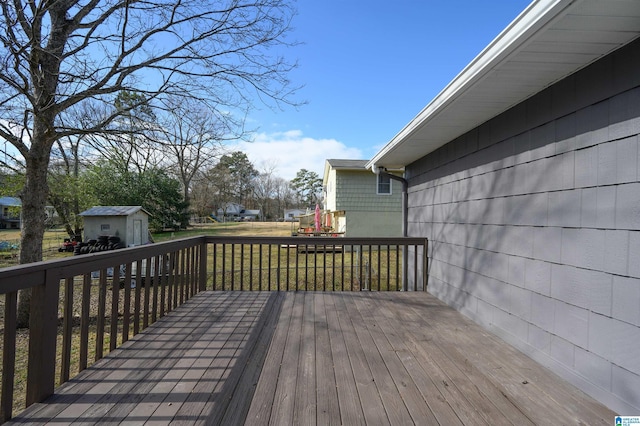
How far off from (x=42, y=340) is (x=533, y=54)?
125 inches

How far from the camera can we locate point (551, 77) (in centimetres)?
203

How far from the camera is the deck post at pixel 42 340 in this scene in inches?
63.9

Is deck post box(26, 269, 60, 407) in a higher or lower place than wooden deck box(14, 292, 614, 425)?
higher

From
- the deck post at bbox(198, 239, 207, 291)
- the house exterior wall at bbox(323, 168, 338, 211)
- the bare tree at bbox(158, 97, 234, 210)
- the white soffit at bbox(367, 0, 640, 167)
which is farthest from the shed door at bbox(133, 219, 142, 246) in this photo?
the white soffit at bbox(367, 0, 640, 167)

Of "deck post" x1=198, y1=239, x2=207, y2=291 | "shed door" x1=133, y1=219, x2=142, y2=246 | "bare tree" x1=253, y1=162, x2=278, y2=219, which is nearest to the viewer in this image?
"deck post" x1=198, y1=239, x2=207, y2=291

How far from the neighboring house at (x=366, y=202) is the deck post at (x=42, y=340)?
9.05 metres

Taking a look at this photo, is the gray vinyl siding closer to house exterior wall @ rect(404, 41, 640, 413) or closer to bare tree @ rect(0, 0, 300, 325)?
bare tree @ rect(0, 0, 300, 325)

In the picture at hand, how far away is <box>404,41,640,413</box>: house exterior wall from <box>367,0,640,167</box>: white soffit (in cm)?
11

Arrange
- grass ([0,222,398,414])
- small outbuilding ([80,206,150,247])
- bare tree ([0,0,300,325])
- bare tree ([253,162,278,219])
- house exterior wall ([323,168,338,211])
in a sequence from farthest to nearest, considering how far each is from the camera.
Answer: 1. bare tree ([253,162,278,219])
2. house exterior wall ([323,168,338,211])
3. small outbuilding ([80,206,150,247])
4. bare tree ([0,0,300,325])
5. grass ([0,222,398,414])

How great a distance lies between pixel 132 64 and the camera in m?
4.87

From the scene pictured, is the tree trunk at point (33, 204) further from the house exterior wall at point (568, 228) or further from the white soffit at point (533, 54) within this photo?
the house exterior wall at point (568, 228)

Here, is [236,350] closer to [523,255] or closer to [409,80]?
[523,255]

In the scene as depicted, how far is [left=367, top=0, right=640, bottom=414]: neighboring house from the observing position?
61.3 inches

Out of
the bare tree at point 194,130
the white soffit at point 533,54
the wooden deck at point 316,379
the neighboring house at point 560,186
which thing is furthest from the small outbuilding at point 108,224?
the white soffit at point 533,54
